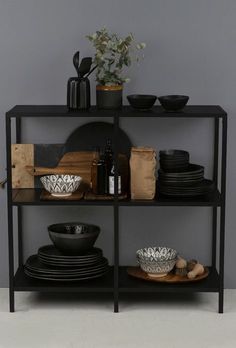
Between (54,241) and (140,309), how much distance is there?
1.48 feet

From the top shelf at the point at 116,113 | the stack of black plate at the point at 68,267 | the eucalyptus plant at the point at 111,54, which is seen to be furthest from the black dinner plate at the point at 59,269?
the eucalyptus plant at the point at 111,54

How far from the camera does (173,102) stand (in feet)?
12.2

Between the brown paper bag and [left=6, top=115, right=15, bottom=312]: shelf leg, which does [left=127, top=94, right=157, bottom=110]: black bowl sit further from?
[left=6, top=115, right=15, bottom=312]: shelf leg

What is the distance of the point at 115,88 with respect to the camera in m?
3.79

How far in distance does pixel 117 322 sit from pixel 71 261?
1.10 ft

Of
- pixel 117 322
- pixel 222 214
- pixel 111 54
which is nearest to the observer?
pixel 117 322

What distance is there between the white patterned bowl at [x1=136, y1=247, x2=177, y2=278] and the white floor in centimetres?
14

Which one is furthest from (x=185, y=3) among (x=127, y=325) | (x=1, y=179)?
(x=127, y=325)

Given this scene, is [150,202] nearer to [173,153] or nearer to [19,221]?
[173,153]

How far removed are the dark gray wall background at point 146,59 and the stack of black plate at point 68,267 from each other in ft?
0.92

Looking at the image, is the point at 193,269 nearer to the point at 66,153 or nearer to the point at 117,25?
the point at 66,153

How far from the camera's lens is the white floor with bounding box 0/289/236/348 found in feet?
11.3

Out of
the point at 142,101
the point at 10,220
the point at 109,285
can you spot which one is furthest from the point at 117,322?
the point at 142,101

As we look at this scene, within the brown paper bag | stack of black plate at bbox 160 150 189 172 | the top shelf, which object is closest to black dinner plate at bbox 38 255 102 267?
the brown paper bag
